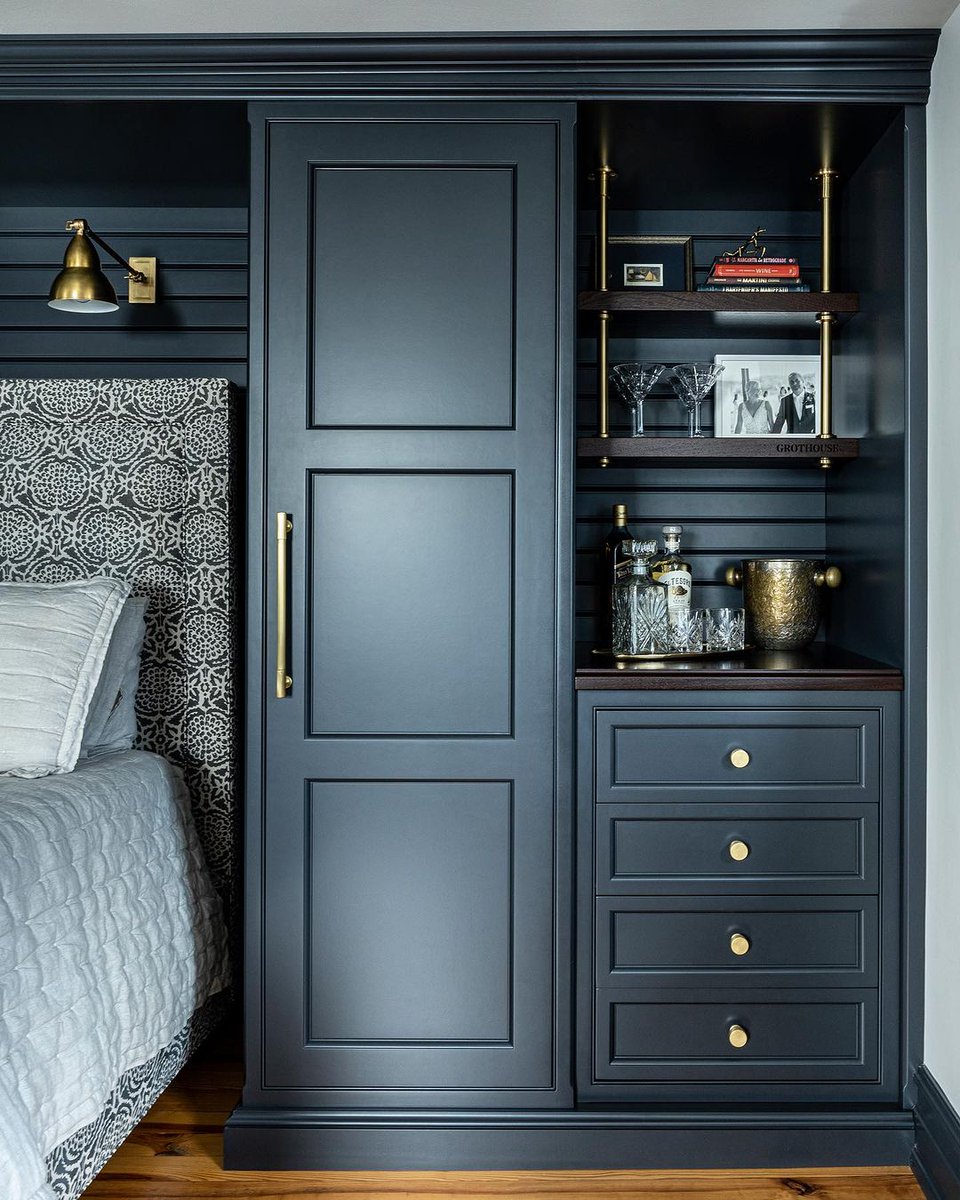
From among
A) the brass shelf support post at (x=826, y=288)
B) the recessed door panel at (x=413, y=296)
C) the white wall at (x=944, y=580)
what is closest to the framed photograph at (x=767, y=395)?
the brass shelf support post at (x=826, y=288)

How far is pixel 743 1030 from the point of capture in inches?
79.0

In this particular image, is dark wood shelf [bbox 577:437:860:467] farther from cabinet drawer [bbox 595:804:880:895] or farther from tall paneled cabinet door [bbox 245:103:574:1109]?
cabinet drawer [bbox 595:804:880:895]

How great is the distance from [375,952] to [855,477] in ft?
5.12

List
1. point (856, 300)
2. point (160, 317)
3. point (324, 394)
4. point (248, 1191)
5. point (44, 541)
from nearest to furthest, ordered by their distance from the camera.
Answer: point (248, 1191), point (324, 394), point (856, 300), point (44, 541), point (160, 317)

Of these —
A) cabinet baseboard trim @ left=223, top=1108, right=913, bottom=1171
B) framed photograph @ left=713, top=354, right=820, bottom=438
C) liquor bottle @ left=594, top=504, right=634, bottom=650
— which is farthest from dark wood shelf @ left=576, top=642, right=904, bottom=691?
cabinet baseboard trim @ left=223, top=1108, right=913, bottom=1171

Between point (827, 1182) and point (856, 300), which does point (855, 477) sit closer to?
point (856, 300)

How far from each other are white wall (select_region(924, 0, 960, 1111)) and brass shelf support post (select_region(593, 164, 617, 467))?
2.27 ft

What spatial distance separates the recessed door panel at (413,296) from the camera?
79.3 inches

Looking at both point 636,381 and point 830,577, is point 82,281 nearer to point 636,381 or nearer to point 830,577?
point 636,381

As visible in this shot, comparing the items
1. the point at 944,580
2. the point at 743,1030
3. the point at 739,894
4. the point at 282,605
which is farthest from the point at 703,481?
the point at 743,1030

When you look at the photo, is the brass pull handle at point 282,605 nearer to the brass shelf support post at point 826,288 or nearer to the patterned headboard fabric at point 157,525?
the patterned headboard fabric at point 157,525

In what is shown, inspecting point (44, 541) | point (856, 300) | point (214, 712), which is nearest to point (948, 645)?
point (856, 300)

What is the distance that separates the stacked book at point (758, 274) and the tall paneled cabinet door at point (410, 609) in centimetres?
48

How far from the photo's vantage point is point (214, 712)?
233 cm
